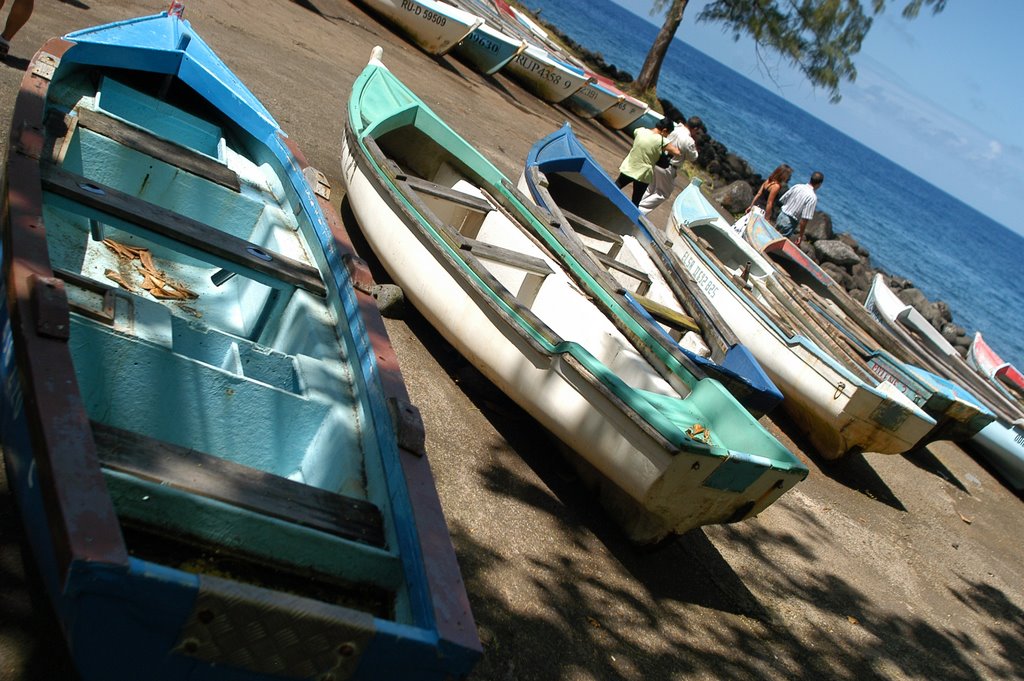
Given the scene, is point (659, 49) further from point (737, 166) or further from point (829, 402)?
point (829, 402)

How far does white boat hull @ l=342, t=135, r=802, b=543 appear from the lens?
427 cm

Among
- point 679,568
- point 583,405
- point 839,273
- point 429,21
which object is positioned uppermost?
point 429,21

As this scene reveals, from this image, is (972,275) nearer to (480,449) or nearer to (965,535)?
(965,535)

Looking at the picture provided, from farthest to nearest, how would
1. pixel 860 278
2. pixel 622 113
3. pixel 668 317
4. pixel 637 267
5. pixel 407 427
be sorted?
pixel 622 113 → pixel 860 278 → pixel 637 267 → pixel 668 317 → pixel 407 427

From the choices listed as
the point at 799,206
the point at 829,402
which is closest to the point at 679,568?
the point at 829,402

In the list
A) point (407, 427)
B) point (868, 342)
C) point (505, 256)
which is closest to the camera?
point (407, 427)

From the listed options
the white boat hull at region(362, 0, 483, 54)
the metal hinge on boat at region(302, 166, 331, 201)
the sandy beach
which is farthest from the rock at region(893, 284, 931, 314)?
the metal hinge on boat at region(302, 166, 331, 201)

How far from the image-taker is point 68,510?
6.61ft

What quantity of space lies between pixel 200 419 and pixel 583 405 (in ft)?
7.01

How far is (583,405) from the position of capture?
465 cm

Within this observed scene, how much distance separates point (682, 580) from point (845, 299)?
7384 millimetres

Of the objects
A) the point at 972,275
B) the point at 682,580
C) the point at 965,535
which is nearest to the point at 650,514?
the point at 682,580

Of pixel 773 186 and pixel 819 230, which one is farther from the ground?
pixel 773 186

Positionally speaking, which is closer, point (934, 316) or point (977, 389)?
point (977, 389)
